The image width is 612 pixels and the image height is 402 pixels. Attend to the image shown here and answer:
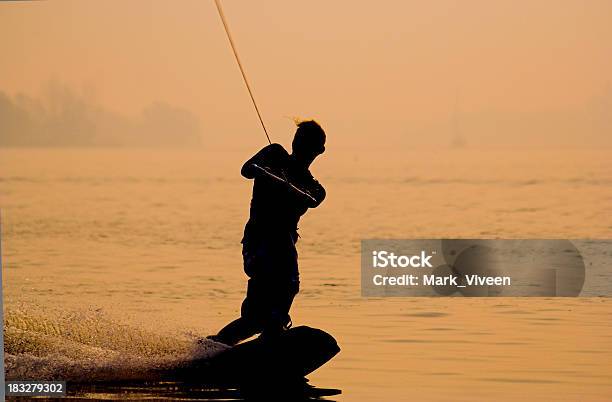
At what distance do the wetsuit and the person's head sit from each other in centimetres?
6

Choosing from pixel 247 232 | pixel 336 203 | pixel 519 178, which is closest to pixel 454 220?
pixel 336 203

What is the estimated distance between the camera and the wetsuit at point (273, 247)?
9172 mm

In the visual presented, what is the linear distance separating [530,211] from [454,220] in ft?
2.54

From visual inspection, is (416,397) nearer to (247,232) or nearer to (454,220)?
(247,232)

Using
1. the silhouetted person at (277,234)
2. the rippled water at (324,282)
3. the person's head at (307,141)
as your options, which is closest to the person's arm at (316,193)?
the silhouetted person at (277,234)

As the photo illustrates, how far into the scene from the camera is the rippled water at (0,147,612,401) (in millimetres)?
9398

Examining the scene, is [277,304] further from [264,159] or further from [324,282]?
[324,282]

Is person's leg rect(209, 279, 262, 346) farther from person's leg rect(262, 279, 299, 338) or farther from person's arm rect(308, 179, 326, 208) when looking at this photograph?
person's arm rect(308, 179, 326, 208)

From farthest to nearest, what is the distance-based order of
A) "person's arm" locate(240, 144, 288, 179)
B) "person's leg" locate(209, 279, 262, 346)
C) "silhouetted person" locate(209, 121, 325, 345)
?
"person's leg" locate(209, 279, 262, 346) < "silhouetted person" locate(209, 121, 325, 345) < "person's arm" locate(240, 144, 288, 179)

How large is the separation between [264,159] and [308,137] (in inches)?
12.7

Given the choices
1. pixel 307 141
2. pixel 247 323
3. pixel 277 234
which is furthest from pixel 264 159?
pixel 247 323

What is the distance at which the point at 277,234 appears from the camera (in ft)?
30.3

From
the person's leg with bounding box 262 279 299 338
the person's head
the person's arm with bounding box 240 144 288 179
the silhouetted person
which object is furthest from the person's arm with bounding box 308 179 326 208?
the person's leg with bounding box 262 279 299 338

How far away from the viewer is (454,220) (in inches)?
607
